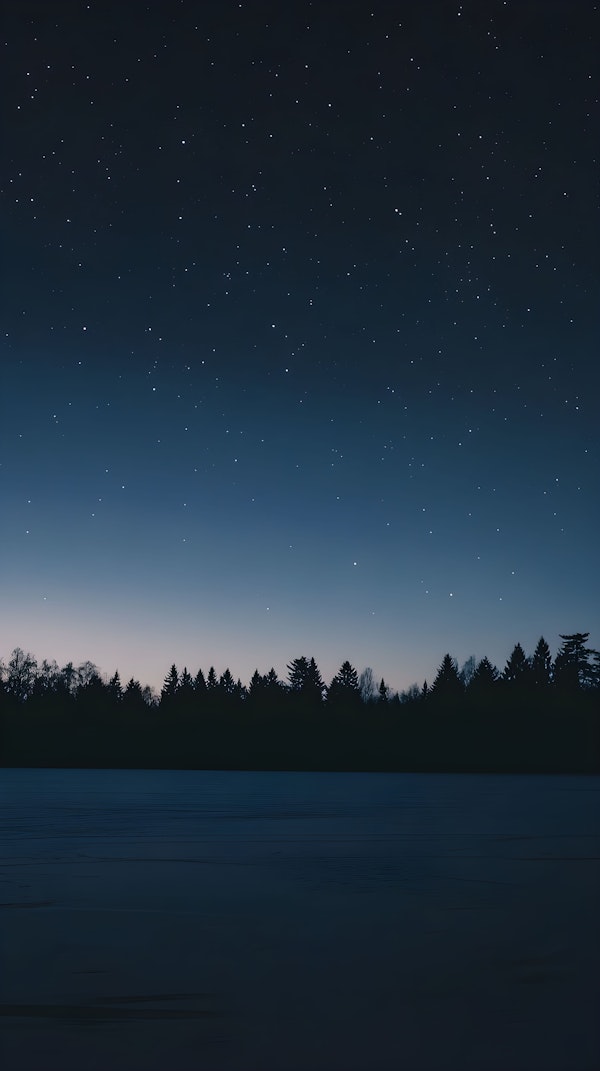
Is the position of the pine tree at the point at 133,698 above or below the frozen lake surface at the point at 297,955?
above

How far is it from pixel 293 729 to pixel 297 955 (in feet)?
208

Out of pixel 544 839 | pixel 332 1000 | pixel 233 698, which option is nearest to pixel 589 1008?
pixel 332 1000

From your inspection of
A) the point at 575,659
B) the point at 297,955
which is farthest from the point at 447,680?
the point at 297,955

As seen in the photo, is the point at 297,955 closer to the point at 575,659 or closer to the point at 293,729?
the point at 293,729

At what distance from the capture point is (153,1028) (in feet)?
10.1

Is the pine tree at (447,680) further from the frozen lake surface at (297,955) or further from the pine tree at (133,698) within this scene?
the frozen lake surface at (297,955)

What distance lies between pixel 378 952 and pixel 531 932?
0.99 metres

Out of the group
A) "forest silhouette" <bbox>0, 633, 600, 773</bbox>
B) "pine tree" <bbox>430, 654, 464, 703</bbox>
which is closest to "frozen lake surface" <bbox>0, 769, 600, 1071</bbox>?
"forest silhouette" <bbox>0, 633, 600, 773</bbox>

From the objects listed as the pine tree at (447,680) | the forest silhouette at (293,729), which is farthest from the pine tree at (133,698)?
the pine tree at (447,680)

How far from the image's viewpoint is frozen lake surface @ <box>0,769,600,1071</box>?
292cm

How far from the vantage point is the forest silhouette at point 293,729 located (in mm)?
62656

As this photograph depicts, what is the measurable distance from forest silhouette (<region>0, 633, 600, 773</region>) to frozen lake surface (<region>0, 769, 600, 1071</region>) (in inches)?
2169

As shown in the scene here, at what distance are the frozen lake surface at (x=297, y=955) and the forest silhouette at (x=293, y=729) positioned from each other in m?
55.1

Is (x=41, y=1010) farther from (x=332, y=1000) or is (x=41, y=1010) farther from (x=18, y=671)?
(x=18, y=671)
